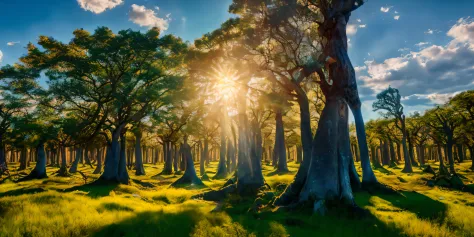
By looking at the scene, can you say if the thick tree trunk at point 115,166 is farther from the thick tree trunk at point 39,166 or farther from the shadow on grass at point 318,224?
the shadow on grass at point 318,224

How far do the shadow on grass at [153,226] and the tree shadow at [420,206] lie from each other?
9.48 metres

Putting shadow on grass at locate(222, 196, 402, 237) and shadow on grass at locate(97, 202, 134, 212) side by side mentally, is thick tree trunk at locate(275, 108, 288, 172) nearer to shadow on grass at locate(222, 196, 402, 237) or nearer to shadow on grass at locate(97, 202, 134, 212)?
shadow on grass at locate(222, 196, 402, 237)

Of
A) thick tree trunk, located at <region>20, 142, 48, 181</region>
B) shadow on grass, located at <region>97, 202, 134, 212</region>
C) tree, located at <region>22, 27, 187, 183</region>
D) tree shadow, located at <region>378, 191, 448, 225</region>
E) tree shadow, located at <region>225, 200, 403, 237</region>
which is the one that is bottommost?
tree shadow, located at <region>378, 191, 448, 225</region>

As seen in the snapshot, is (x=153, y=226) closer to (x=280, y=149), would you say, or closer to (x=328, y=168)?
(x=328, y=168)

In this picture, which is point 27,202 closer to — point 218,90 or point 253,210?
point 253,210

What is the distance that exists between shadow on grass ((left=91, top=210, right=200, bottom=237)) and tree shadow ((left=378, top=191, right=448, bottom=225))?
948cm

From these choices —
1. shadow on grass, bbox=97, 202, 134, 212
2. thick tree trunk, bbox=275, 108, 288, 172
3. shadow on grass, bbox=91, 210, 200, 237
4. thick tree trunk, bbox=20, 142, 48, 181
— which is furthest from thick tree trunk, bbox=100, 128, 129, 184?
thick tree trunk, bbox=275, 108, 288, 172

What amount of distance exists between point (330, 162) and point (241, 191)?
7821 millimetres

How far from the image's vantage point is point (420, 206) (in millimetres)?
13203

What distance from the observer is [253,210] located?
1297 cm

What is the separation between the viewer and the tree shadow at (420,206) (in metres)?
11.0

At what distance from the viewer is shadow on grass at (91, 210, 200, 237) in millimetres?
8526

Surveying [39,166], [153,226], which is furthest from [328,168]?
[39,166]

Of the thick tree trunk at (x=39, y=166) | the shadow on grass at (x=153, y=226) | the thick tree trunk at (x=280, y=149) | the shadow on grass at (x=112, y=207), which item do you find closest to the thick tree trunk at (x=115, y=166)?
the thick tree trunk at (x=39, y=166)
